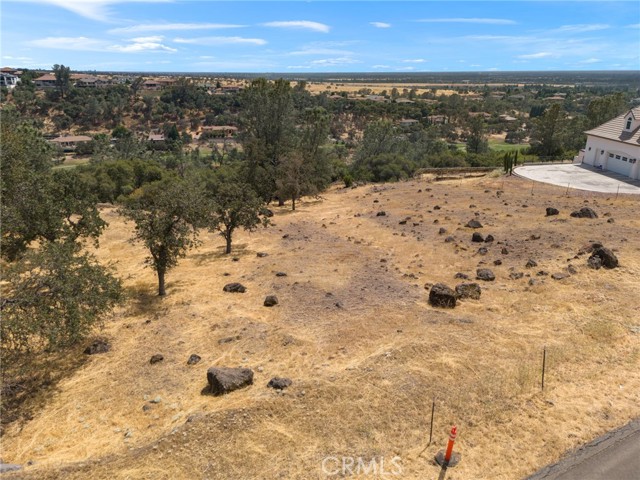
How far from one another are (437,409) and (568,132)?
64.4 metres

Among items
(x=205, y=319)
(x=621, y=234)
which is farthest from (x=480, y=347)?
(x=621, y=234)

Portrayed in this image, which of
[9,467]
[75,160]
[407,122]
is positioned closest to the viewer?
[9,467]

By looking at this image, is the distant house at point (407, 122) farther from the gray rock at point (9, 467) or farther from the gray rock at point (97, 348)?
the gray rock at point (9, 467)

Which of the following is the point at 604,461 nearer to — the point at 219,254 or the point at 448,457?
the point at 448,457

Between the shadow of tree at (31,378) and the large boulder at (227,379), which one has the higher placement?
the large boulder at (227,379)

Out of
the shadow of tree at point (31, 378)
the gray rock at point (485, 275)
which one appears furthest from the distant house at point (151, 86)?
the gray rock at point (485, 275)

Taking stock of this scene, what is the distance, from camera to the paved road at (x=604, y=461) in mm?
10023

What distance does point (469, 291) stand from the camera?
19000 millimetres

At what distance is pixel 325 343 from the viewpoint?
611 inches

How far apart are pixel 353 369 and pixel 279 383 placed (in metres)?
2.36

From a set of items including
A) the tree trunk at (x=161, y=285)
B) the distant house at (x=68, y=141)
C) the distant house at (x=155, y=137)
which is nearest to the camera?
the tree trunk at (x=161, y=285)

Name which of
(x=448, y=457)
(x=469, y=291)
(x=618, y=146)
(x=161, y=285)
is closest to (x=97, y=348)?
(x=161, y=285)

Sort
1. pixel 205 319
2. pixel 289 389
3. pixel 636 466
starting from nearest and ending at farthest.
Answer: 1. pixel 636 466
2. pixel 289 389
3. pixel 205 319

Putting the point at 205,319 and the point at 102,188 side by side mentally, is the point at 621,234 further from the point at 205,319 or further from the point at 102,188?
the point at 102,188
